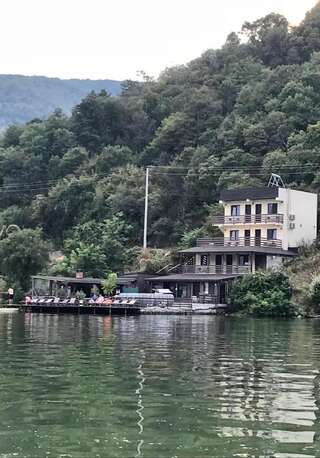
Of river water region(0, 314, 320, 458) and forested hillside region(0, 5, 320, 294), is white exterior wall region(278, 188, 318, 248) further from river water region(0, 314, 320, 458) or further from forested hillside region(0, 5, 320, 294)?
river water region(0, 314, 320, 458)

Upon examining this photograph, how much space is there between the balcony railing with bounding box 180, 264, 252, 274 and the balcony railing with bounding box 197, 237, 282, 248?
318cm

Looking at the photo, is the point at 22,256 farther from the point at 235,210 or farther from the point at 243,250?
the point at 243,250

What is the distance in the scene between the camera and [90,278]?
63438mm

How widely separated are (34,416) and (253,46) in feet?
343

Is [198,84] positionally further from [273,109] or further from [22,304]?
[22,304]

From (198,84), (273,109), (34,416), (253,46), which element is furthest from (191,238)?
(34,416)

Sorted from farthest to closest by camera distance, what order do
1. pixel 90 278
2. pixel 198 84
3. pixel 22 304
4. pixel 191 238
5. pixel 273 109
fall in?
pixel 198 84
pixel 273 109
pixel 191 238
pixel 90 278
pixel 22 304

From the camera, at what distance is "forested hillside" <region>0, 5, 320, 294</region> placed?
7306cm

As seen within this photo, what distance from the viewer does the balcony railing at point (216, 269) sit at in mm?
58219

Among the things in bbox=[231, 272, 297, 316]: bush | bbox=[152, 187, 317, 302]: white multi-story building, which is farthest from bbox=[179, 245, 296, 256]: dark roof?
bbox=[231, 272, 297, 316]: bush

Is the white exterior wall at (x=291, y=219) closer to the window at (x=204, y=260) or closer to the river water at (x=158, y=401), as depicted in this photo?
the window at (x=204, y=260)

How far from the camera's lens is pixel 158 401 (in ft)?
41.7

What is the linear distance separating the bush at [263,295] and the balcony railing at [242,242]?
8.53 metres

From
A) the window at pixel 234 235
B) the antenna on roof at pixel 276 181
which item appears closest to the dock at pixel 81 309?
the window at pixel 234 235
